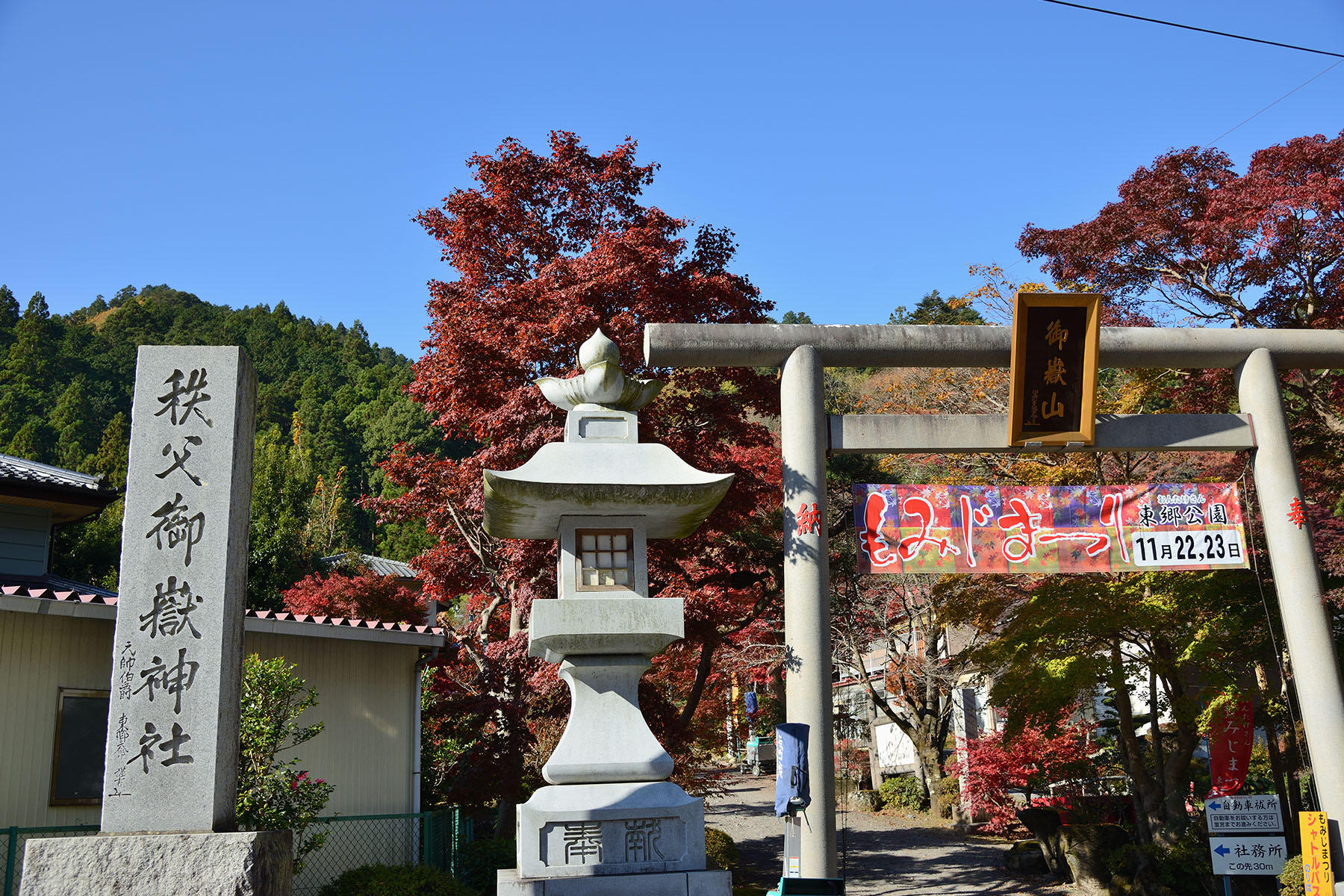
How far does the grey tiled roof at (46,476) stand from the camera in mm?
14266

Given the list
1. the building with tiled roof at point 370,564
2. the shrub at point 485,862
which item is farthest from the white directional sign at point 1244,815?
the building with tiled roof at point 370,564

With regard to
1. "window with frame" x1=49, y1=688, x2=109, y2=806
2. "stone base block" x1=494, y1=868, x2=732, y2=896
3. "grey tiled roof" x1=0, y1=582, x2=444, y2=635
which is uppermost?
"grey tiled roof" x1=0, y1=582, x2=444, y2=635

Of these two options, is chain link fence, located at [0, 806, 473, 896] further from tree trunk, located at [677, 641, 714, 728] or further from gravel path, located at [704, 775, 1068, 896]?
gravel path, located at [704, 775, 1068, 896]

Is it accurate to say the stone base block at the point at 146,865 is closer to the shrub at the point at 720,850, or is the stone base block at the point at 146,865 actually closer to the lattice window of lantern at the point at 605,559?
the lattice window of lantern at the point at 605,559

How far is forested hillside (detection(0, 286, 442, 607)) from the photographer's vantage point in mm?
25875

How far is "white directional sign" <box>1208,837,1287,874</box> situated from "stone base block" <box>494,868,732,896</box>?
5607mm

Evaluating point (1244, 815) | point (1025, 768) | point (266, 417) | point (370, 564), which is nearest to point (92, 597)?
point (1244, 815)

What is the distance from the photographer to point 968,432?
1066 cm

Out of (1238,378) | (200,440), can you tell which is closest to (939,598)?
(1238,378)

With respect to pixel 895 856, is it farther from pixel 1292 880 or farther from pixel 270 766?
pixel 270 766

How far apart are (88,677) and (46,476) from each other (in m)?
6.17

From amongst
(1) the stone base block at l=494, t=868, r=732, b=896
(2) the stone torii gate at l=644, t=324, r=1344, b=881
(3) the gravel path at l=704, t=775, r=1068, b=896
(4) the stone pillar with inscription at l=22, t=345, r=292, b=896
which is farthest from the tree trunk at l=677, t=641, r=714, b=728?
(4) the stone pillar with inscription at l=22, t=345, r=292, b=896

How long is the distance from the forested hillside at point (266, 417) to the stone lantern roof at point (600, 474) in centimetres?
1631

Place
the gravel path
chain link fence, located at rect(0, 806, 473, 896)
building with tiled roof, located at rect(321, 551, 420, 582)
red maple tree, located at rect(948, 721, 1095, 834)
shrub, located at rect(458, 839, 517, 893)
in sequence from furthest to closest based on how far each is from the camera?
building with tiled roof, located at rect(321, 551, 420, 582) < red maple tree, located at rect(948, 721, 1095, 834) < the gravel path < shrub, located at rect(458, 839, 517, 893) < chain link fence, located at rect(0, 806, 473, 896)
